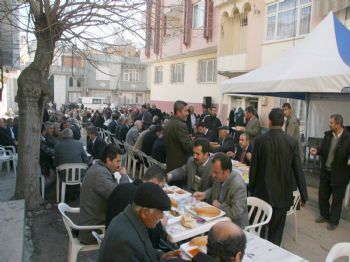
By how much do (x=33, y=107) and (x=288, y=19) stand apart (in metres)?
10.8

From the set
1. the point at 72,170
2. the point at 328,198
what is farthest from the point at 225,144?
the point at 72,170

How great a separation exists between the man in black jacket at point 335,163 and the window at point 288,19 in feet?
26.7

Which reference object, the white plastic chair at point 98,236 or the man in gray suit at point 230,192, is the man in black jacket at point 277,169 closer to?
the man in gray suit at point 230,192

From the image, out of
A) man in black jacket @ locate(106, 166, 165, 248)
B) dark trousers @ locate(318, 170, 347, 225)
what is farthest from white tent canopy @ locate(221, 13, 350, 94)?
man in black jacket @ locate(106, 166, 165, 248)

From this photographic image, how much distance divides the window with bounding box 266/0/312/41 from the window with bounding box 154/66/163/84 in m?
13.1

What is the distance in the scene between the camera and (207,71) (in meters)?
20.0

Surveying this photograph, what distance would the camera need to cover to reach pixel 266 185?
172 inches

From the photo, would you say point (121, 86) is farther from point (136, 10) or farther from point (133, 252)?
point (133, 252)

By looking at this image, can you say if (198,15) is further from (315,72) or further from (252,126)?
(315,72)

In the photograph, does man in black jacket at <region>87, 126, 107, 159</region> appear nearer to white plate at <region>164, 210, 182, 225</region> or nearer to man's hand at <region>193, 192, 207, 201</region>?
man's hand at <region>193, 192, 207, 201</region>

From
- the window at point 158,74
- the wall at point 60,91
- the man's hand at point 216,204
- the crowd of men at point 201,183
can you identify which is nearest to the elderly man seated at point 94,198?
the crowd of men at point 201,183

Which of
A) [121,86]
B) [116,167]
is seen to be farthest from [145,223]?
[121,86]

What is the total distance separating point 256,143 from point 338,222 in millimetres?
2474

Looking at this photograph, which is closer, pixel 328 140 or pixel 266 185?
pixel 266 185
